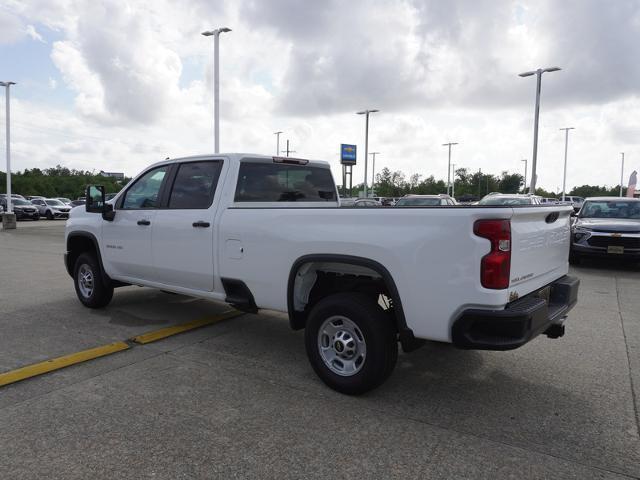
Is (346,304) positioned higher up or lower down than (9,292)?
higher up

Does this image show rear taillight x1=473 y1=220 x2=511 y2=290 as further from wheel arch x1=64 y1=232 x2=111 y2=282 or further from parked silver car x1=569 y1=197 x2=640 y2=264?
parked silver car x1=569 y1=197 x2=640 y2=264

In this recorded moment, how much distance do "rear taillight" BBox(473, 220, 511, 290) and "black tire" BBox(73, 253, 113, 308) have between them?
489 cm

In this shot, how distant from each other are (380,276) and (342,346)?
2.11 feet

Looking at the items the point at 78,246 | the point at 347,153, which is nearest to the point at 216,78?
the point at 78,246

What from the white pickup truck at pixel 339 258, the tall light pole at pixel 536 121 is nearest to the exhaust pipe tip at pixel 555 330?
the white pickup truck at pixel 339 258

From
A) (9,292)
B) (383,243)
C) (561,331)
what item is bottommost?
(9,292)

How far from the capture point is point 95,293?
6363 millimetres

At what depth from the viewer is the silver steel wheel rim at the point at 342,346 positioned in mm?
3721

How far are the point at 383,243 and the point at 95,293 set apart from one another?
14.6ft

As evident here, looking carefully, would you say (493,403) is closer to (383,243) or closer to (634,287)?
(383,243)

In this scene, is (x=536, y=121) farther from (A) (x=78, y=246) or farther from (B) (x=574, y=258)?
(A) (x=78, y=246)

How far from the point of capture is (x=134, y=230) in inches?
222

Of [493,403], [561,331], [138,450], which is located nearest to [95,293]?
[138,450]

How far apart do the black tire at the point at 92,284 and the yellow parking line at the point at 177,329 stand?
4.37ft
